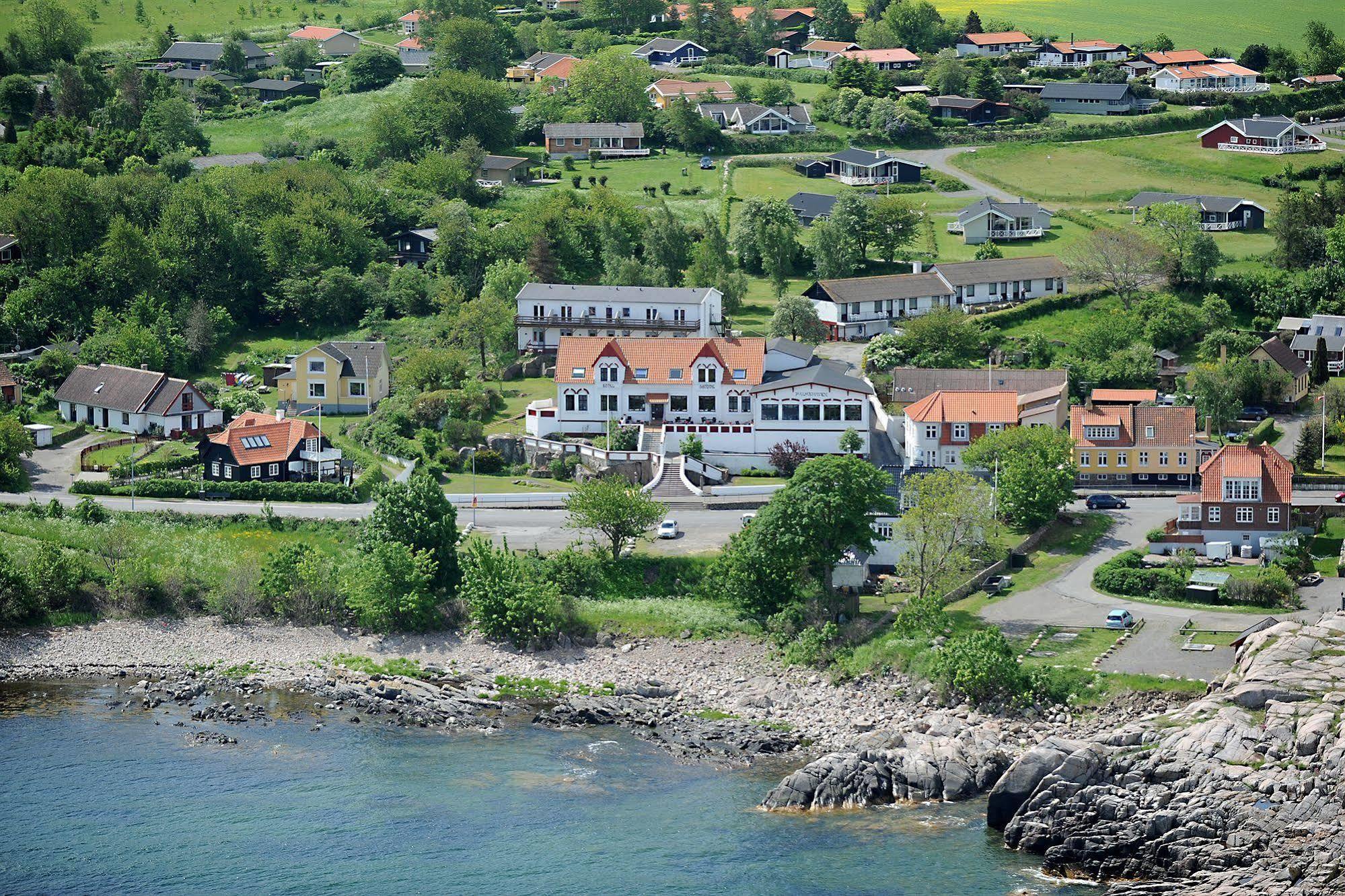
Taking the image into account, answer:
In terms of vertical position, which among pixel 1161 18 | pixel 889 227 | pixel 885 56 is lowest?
pixel 889 227

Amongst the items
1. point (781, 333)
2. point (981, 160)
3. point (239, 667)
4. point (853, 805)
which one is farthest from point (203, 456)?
point (981, 160)

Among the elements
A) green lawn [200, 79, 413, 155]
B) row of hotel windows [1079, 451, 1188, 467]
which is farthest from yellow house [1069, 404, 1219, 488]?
green lawn [200, 79, 413, 155]

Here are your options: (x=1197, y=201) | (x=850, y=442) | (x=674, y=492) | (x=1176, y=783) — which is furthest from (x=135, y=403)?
(x=1197, y=201)

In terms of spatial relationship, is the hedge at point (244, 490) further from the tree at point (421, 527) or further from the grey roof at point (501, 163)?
the grey roof at point (501, 163)

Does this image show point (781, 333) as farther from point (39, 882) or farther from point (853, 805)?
point (39, 882)

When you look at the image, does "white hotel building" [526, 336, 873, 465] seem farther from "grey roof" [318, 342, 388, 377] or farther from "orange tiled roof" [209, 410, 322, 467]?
"orange tiled roof" [209, 410, 322, 467]

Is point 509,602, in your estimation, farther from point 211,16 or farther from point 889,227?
point 211,16
